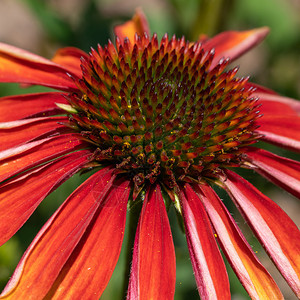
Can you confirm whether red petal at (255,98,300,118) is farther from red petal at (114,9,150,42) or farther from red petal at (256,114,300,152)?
red petal at (114,9,150,42)

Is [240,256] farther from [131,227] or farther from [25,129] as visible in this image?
[25,129]

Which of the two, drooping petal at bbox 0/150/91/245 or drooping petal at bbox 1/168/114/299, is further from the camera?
drooping petal at bbox 0/150/91/245

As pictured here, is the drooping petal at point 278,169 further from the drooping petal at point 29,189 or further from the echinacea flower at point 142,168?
the drooping petal at point 29,189

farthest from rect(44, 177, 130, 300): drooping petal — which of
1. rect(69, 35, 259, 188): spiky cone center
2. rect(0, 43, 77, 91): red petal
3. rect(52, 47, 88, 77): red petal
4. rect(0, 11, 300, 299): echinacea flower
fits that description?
rect(52, 47, 88, 77): red petal

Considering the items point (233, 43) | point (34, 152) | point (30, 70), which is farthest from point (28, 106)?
point (233, 43)

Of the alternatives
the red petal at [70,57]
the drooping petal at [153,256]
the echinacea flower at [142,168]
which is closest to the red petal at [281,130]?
the echinacea flower at [142,168]

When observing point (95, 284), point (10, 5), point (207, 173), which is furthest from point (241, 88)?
point (10, 5)
